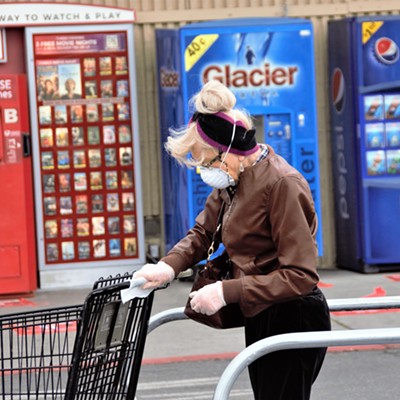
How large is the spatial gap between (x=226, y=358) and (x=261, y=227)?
411cm

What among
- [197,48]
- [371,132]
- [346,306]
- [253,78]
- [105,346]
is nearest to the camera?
[105,346]

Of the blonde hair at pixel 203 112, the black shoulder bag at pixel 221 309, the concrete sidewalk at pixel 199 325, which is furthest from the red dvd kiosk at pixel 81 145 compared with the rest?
the blonde hair at pixel 203 112

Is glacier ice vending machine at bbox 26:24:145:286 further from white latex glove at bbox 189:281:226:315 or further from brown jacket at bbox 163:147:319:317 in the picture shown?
white latex glove at bbox 189:281:226:315

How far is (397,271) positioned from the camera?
10.9 meters

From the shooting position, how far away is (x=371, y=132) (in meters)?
10.7

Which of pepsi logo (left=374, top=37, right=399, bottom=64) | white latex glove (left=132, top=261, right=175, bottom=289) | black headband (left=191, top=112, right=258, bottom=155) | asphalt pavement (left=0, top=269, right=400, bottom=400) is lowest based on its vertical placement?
asphalt pavement (left=0, top=269, right=400, bottom=400)

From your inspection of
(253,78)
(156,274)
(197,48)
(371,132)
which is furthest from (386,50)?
(156,274)

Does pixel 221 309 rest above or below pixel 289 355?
above

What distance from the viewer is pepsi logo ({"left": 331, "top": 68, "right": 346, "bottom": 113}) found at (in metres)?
10.9

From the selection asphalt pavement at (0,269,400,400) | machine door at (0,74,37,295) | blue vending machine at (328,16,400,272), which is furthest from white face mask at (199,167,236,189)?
blue vending machine at (328,16,400,272)

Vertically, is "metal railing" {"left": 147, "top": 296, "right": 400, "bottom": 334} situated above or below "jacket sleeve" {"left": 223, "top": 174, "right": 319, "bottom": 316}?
below

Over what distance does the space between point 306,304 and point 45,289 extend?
745cm

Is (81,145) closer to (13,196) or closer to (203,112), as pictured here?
(13,196)

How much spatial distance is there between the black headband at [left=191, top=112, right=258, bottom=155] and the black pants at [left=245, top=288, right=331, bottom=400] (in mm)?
568
